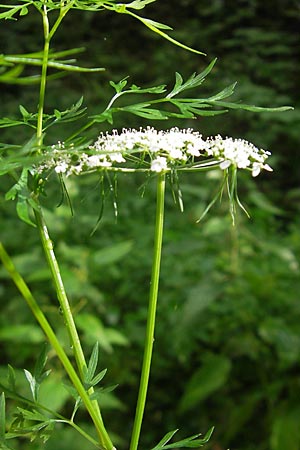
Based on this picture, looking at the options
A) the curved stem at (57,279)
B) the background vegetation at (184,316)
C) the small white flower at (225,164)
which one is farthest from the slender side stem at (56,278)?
the background vegetation at (184,316)

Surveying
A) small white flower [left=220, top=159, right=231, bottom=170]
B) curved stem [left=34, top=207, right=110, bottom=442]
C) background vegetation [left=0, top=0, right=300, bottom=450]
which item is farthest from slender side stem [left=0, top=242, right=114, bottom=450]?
background vegetation [left=0, top=0, right=300, bottom=450]

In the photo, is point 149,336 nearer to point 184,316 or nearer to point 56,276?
point 56,276

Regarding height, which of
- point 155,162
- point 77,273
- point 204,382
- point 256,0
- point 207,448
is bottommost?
point 207,448

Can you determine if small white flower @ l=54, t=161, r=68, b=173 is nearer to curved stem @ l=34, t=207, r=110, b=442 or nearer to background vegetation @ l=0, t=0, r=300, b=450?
curved stem @ l=34, t=207, r=110, b=442

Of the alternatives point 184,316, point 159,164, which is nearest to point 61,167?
point 159,164

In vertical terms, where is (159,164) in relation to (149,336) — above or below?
above

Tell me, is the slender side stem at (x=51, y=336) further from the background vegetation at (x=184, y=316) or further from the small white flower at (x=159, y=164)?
the background vegetation at (x=184, y=316)

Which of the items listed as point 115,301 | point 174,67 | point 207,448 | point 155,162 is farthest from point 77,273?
point 174,67

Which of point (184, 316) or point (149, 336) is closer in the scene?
point (149, 336)

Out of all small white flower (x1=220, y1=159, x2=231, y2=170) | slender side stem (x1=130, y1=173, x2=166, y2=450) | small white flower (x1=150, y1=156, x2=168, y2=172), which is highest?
small white flower (x1=150, y1=156, x2=168, y2=172)

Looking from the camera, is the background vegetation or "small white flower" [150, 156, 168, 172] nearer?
"small white flower" [150, 156, 168, 172]

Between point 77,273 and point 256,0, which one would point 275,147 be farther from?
point 77,273
